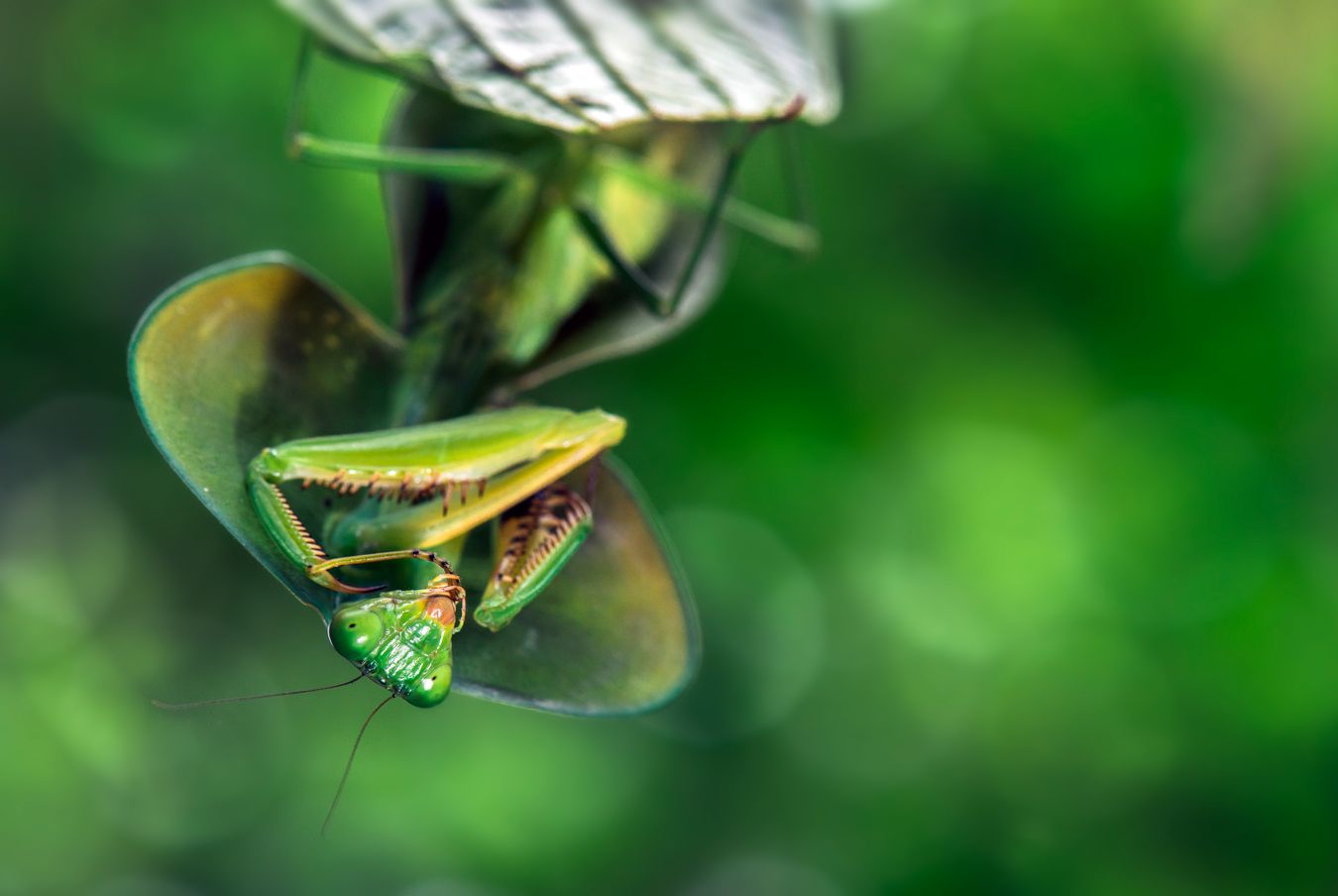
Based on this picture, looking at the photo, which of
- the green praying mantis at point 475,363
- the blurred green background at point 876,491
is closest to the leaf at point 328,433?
the green praying mantis at point 475,363

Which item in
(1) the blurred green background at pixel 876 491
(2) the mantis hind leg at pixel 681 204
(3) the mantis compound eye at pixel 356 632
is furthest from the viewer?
(1) the blurred green background at pixel 876 491

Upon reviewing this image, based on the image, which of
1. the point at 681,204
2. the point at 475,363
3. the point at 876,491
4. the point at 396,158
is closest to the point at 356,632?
the point at 475,363

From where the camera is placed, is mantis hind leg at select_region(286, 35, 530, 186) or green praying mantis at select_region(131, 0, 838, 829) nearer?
green praying mantis at select_region(131, 0, 838, 829)

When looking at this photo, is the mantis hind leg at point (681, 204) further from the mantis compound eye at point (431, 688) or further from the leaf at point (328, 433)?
the mantis compound eye at point (431, 688)

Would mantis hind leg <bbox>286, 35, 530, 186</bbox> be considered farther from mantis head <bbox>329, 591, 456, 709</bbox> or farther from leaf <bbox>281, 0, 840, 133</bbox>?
mantis head <bbox>329, 591, 456, 709</bbox>

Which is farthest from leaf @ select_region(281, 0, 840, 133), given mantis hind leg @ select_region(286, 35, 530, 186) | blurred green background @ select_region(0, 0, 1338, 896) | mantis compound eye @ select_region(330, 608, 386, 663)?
blurred green background @ select_region(0, 0, 1338, 896)

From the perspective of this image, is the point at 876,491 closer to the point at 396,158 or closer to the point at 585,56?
the point at 396,158
